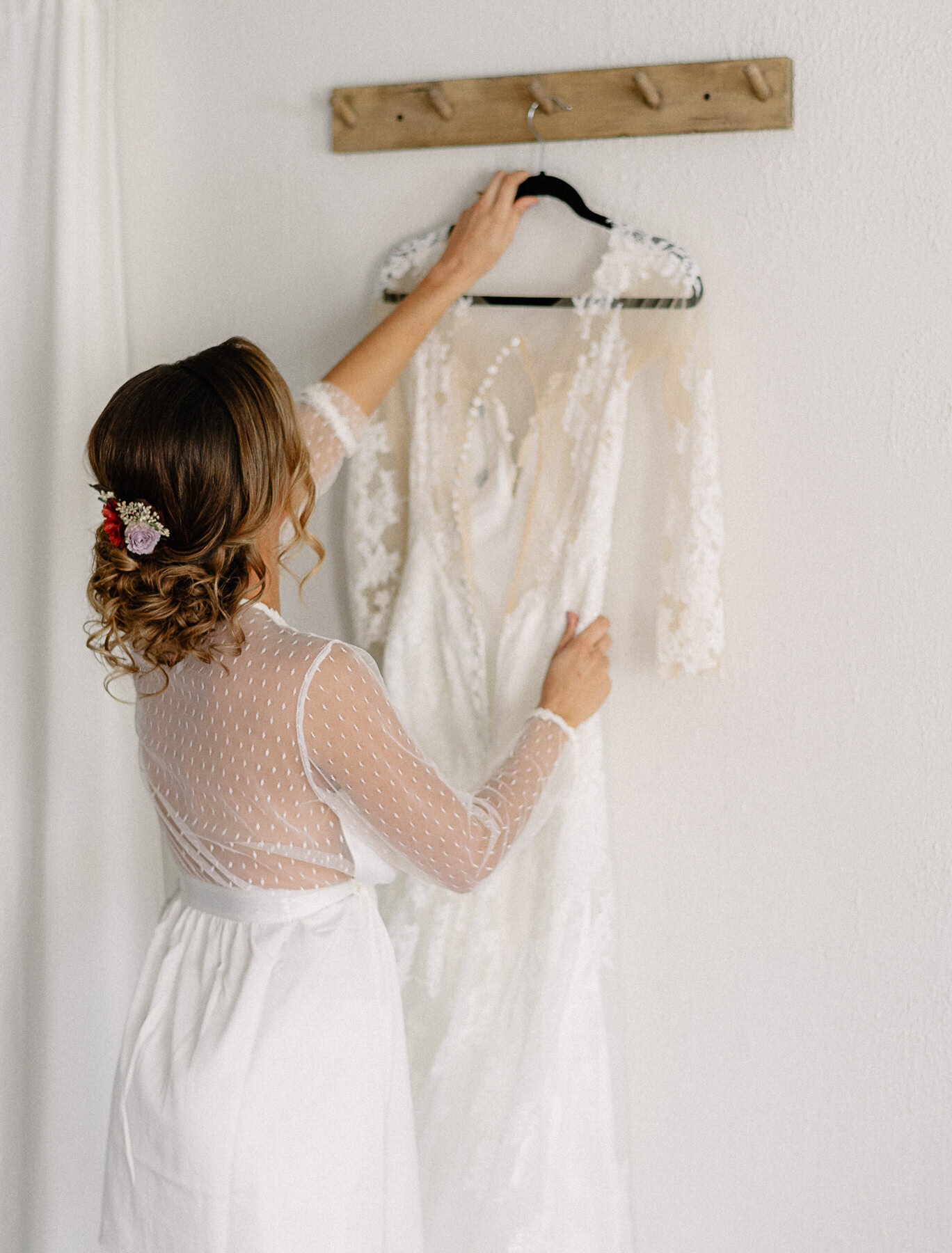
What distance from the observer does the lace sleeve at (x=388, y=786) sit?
106cm

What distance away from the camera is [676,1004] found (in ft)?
4.82

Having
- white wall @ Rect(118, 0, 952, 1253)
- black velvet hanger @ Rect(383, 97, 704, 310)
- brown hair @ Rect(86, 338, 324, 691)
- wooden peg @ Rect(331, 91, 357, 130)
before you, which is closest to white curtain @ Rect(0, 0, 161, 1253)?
white wall @ Rect(118, 0, 952, 1253)

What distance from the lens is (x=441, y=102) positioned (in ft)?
4.46

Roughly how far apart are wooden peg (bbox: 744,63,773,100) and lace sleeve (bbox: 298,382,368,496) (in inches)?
22.9

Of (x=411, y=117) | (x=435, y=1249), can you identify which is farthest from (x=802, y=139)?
(x=435, y=1249)

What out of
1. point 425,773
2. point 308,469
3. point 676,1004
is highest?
point 308,469

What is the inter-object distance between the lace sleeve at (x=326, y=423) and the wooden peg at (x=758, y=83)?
0.58m

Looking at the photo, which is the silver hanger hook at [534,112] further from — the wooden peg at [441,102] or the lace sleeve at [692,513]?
the lace sleeve at [692,513]

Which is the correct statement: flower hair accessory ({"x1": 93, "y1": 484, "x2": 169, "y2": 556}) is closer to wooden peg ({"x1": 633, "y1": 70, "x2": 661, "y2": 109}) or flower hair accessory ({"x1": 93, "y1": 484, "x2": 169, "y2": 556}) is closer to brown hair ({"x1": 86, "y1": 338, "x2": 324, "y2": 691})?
brown hair ({"x1": 86, "y1": 338, "x2": 324, "y2": 691})

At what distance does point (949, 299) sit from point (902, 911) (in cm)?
73

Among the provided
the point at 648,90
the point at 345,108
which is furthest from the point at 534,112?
the point at 345,108

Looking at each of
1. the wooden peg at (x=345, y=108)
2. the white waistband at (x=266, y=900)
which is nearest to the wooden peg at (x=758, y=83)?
the wooden peg at (x=345, y=108)

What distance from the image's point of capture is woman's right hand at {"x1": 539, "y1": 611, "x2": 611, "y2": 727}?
130cm

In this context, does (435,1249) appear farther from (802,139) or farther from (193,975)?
(802,139)
